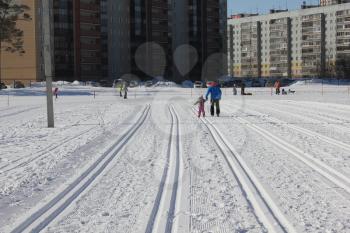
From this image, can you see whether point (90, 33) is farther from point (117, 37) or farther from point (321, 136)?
point (321, 136)

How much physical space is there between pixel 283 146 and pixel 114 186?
17.9 ft

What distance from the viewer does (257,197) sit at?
702 cm

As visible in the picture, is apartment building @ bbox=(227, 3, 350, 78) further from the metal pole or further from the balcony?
the metal pole

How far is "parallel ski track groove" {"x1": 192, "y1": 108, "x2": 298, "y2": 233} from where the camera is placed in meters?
5.73

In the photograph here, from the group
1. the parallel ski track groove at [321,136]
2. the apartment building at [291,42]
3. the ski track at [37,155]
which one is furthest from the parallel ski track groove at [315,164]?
the apartment building at [291,42]

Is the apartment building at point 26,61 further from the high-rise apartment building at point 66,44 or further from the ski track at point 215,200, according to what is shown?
the ski track at point 215,200

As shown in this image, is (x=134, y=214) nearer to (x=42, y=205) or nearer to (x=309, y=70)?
(x=42, y=205)

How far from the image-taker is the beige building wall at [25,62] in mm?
84500

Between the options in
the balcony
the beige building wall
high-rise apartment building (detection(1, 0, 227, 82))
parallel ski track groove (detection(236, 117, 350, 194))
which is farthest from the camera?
the balcony

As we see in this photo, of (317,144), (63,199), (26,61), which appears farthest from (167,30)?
(63,199)

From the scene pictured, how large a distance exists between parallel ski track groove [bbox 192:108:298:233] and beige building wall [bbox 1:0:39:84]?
254ft

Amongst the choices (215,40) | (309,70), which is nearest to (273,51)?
(309,70)

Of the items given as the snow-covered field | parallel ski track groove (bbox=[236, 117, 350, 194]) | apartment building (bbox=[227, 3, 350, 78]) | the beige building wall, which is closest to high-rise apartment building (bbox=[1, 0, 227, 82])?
the beige building wall

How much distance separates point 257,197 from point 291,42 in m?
143
